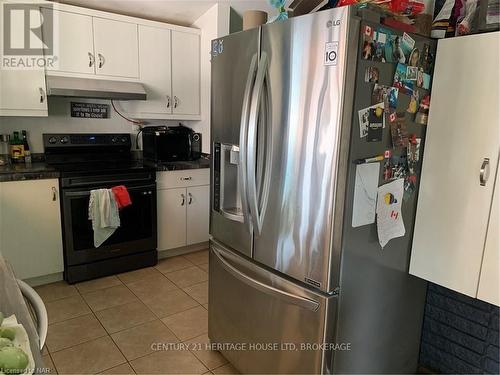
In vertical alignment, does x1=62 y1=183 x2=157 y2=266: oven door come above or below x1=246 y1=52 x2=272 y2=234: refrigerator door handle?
below

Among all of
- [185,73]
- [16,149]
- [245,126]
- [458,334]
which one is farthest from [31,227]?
[458,334]

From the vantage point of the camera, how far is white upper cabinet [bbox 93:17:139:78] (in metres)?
2.99

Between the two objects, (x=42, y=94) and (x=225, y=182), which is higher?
(x=42, y=94)

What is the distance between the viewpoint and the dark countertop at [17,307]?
0.77m

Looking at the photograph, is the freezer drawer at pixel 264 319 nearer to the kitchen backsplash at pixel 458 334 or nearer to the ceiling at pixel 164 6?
the kitchen backsplash at pixel 458 334

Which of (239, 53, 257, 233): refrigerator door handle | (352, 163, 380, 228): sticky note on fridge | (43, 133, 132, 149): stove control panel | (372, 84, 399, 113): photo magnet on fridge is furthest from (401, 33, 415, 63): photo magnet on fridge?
(43, 133, 132, 149): stove control panel

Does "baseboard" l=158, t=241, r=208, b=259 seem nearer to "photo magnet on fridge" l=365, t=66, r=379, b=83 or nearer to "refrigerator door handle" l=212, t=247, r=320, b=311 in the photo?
"refrigerator door handle" l=212, t=247, r=320, b=311

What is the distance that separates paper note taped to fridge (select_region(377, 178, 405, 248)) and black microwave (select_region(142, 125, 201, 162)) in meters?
2.30

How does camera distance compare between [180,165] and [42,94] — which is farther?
[180,165]

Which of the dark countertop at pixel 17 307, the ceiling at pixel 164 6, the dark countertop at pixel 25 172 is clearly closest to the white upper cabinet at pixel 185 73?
the ceiling at pixel 164 6

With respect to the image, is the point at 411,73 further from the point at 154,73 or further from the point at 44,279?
the point at 44,279

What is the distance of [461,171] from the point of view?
153cm

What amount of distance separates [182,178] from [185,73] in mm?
1010

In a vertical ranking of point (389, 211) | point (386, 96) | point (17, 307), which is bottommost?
point (17, 307)
